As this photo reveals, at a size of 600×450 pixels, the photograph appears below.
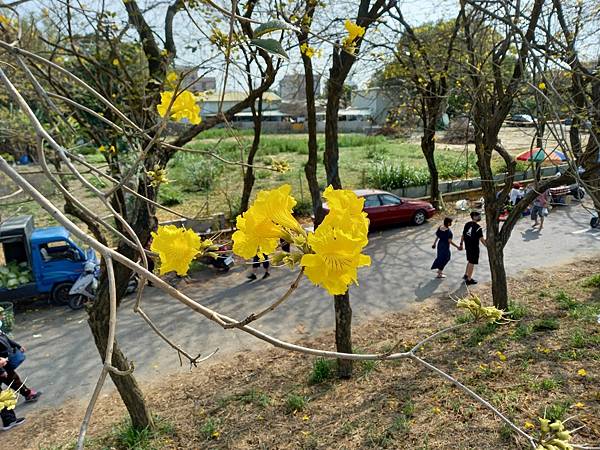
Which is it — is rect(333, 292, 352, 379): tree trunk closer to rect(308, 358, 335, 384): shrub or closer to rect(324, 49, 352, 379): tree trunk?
rect(324, 49, 352, 379): tree trunk

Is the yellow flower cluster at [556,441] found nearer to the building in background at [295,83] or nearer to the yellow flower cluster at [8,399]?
the yellow flower cluster at [8,399]

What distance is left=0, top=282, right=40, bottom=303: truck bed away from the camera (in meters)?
6.56

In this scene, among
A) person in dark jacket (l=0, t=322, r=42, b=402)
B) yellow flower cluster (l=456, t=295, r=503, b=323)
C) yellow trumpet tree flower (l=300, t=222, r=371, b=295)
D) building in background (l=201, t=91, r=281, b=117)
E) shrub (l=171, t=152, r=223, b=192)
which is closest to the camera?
yellow trumpet tree flower (l=300, t=222, r=371, b=295)

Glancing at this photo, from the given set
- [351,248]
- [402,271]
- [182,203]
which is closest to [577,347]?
[402,271]

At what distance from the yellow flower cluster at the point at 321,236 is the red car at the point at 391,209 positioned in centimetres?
907

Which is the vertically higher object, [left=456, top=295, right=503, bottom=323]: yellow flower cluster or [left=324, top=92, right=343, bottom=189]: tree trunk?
[left=324, top=92, right=343, bottom=189]: tree trunk

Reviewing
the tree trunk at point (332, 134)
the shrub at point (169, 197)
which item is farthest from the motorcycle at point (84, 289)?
the shrub at point (169, 197)

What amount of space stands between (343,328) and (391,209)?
631 centimetres

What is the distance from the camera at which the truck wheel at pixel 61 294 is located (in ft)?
22.6

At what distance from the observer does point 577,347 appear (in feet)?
14.1

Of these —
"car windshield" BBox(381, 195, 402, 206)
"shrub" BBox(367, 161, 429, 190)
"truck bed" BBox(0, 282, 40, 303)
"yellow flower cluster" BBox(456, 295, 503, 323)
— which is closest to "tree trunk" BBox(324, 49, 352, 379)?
"yellow flower cluster" BBox(456, 295, 503, 323)

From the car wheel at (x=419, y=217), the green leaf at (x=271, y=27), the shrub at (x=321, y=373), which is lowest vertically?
the shrub at (x=321, y=373)

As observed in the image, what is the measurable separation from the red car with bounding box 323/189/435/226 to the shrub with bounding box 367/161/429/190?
2.08 meters

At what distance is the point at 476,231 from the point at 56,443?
611 cm
